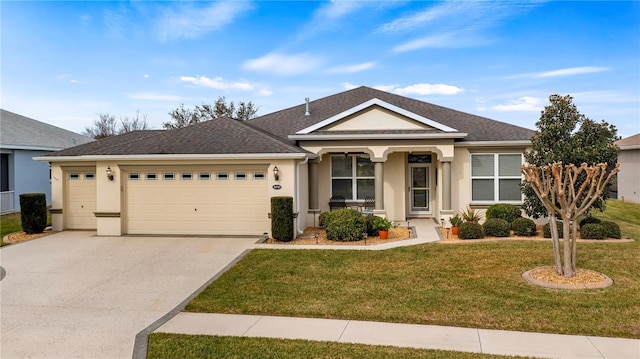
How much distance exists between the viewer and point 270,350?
545cm

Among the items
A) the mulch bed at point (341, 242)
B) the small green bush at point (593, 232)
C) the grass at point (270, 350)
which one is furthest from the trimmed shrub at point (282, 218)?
the small green bush at point (593, 232)

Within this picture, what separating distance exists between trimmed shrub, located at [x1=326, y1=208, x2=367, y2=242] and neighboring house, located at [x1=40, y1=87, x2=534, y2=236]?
4.63ft

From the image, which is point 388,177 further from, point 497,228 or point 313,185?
point 497,228

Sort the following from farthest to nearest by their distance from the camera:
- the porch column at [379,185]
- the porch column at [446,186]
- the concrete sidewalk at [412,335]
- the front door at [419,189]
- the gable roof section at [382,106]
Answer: the front door at [419,189] < the porch column at [379,185] < the porch column at [446,186] < the gable roof section at [382,106] < the concrete sidewalk at [412,335]

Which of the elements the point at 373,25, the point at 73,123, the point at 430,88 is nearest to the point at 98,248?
the point at 373,25

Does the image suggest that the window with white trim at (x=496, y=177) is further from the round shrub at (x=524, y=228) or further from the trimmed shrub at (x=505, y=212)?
the round shrub at (x=524, y=228)

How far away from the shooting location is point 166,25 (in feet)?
54.3

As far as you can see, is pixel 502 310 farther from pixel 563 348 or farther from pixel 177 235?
pixel 177 235

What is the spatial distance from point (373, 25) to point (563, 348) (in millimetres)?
15486

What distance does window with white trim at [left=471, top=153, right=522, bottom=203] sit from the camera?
50.2 feet

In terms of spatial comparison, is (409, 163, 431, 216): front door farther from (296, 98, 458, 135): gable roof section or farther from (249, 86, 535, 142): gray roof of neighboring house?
(296, 98, 458, 135): gable roof section

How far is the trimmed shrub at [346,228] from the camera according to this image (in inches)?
492

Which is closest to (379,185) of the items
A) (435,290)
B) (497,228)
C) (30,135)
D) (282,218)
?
(497,228)

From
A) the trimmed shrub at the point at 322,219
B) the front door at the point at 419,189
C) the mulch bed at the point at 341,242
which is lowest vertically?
the mulch bed at the point at 341,242
